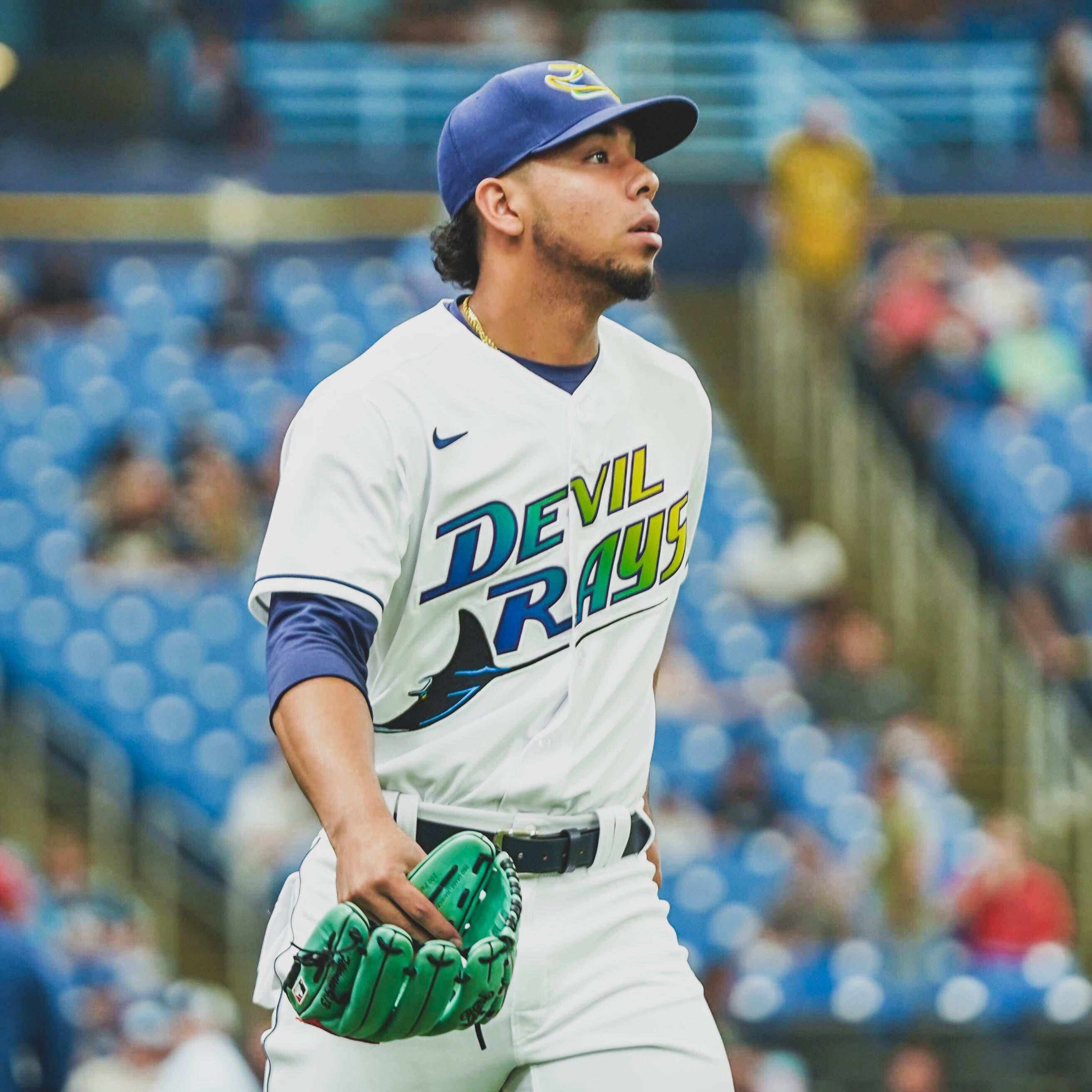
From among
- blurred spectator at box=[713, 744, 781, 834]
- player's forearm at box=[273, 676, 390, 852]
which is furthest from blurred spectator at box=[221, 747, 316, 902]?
player's forearm at box=[273, 676, 390, 852]

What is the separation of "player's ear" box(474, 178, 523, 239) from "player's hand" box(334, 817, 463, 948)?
97cm

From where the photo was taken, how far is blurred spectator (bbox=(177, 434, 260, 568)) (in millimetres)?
10273

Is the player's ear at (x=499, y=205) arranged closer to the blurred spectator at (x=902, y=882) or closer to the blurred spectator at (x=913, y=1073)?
the blurred spectator at (x=913, y=1073)

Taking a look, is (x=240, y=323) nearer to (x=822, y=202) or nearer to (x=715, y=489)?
(x=715, y=489)

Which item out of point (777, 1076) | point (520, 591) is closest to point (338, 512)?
point (520, 591)

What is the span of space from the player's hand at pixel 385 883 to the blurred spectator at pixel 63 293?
409 inches

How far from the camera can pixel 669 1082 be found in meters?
2.83

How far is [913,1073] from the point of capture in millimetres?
7953

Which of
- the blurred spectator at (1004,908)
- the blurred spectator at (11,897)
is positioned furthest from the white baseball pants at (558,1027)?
the blurred spectator at (1004,908)

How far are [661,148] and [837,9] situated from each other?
13.5 meters

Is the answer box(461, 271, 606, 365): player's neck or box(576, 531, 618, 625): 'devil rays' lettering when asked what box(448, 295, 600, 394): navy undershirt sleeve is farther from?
box(576, 531, 618, 625): 'devil rays' lettering

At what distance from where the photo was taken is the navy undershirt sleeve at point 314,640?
2637 millimetres

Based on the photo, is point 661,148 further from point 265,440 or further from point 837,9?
point 837,9

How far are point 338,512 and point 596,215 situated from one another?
1.93ft
